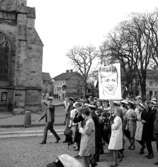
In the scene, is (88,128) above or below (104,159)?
above

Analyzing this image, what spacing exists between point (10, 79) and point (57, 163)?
2339 centimetres

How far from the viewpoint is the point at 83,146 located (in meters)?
6.27

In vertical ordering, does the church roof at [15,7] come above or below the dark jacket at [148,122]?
above

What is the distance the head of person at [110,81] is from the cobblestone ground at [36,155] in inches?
88.5

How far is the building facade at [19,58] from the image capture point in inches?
944

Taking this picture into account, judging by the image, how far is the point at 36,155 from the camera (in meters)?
8.23

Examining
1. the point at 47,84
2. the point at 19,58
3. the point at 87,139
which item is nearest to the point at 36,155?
the point at 87,139

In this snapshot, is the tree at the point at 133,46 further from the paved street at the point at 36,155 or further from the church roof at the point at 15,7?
the paved street at the point at 36,155

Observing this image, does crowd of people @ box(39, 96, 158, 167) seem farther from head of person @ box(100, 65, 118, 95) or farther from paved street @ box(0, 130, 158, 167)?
head of person @ box(100, 65, 118, 95)

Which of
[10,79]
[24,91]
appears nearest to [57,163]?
[24,91]

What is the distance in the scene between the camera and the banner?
9.48 metres

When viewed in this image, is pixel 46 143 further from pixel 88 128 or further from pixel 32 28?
pixel 32 28

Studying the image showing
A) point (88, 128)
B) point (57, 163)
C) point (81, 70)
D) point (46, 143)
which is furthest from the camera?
point (81, 70)

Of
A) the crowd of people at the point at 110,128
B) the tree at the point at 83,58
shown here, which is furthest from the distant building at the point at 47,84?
the crowd of people at the point at 110,128
